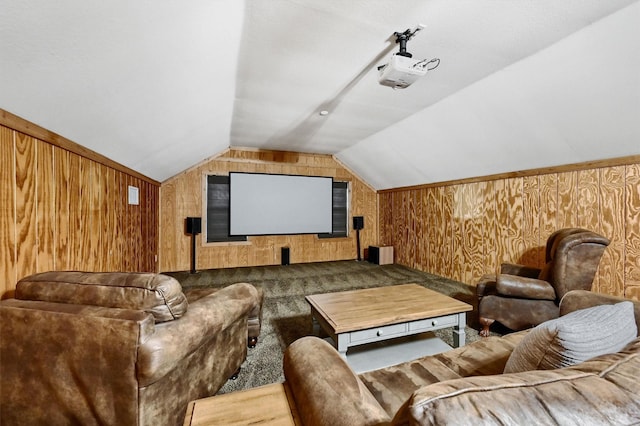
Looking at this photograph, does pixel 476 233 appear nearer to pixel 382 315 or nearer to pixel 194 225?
pixel 382 315

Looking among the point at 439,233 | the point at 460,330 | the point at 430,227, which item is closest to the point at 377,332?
the point at 460,330

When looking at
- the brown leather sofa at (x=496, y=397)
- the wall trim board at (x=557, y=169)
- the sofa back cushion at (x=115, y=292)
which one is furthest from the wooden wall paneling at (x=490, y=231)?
the sofa back cushion at (x=115, y=292)

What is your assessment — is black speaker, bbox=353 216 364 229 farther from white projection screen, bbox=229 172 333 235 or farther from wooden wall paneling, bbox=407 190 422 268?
wooden wall paneling, bbox=407 190 422 268

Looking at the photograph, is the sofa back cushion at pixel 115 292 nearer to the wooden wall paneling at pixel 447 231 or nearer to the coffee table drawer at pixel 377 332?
the coffee table drawer at pixel 377 332

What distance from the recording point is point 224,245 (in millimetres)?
5172

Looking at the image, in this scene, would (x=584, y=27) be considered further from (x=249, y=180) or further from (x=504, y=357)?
(x=249, y=180)

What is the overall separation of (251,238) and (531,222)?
4.56m

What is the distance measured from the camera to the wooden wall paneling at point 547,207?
9.79 ft

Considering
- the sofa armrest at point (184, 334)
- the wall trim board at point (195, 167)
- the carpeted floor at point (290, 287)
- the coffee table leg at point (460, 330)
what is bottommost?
the carpeted floor at point (290, 287)

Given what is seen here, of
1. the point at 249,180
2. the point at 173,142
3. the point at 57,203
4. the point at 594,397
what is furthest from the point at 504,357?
the point at 249,180

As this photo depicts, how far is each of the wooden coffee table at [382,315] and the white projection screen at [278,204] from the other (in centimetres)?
331

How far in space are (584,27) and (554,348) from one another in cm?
218

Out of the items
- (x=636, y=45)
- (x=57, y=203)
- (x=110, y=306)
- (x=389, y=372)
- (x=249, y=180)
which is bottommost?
(x=389, y=372)

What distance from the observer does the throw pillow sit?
705 millimetres
